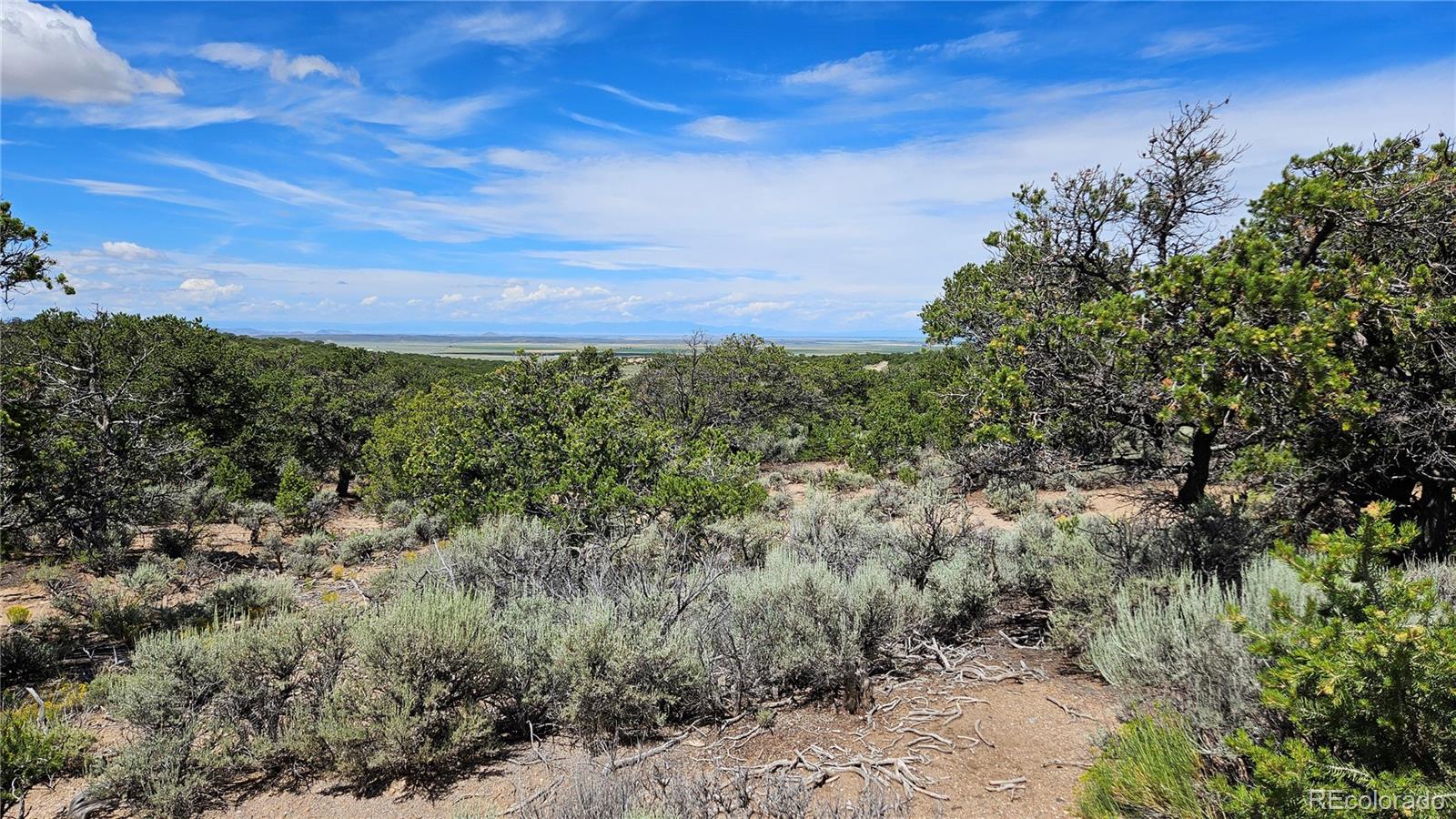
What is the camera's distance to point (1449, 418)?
511 cm

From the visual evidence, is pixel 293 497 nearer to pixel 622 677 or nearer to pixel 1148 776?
pixel 622 677

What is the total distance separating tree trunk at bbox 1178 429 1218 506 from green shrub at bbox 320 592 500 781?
247 inches

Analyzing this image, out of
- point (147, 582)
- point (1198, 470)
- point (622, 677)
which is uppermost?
point (1198, 470)

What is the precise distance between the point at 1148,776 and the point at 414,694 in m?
4.22

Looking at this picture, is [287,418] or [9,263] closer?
[9,263]

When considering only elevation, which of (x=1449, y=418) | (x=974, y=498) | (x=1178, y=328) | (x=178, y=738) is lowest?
(x=974, y=498)

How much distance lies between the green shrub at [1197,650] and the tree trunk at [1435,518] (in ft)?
7.60

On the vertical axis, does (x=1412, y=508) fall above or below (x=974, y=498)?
above

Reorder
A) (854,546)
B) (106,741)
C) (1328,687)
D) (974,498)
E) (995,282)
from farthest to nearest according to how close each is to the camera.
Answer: (974,498) < (995,282) < (854,546) < (106,741) < (1328,687)

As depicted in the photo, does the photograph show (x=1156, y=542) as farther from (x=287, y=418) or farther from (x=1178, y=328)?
(x=287, y=418)

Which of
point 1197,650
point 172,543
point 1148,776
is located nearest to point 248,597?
point 172,543

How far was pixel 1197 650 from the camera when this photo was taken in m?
3.54

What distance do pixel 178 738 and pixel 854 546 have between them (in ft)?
19.6

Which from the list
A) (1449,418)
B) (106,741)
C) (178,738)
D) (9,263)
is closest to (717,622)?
(178,738)
